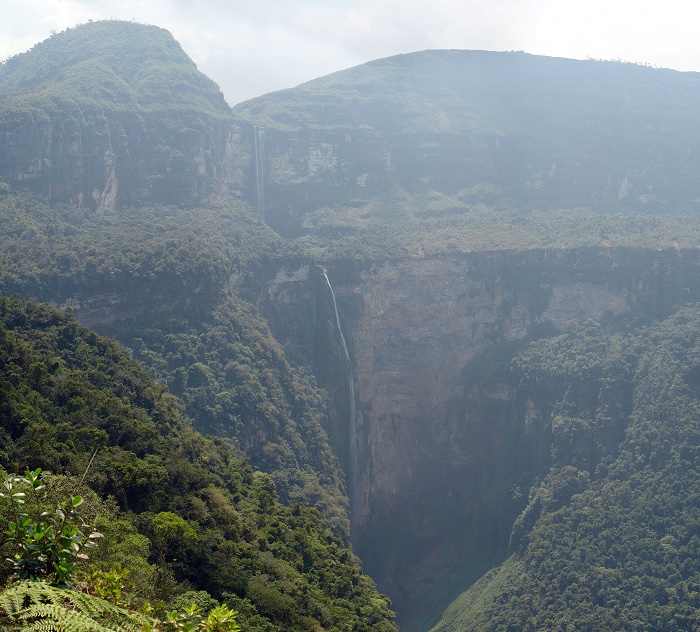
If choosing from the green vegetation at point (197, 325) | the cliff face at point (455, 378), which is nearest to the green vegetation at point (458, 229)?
the cliff face at point (455, 378)

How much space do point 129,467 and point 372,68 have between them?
10172cm

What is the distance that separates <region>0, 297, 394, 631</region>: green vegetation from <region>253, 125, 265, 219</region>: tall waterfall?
4945 centimetres

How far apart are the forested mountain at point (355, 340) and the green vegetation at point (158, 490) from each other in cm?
17

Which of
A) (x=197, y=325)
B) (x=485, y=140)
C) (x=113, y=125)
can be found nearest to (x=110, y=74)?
(x=113, y=125)

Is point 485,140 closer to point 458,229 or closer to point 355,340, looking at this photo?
point 458,229

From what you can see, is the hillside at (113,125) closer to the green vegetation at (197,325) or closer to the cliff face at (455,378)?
the green vegetation at (197,325)

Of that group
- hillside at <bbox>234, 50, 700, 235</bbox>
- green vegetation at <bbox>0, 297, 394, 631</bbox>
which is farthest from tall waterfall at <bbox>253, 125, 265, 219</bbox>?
green vegetation at <bbox>0, 297, 394, 631</bbox>

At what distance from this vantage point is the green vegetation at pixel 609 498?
1897 inches

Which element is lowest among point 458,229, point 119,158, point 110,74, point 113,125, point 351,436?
point 351,436

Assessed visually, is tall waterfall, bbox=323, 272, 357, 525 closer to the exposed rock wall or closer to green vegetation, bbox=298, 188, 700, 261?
the exposed rock wall

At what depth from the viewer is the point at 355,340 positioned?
72.3 metres

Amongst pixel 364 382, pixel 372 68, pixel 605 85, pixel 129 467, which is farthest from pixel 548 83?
pixel 129 467

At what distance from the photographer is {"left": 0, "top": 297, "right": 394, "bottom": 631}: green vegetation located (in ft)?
88.4

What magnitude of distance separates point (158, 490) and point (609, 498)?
1376 inches
